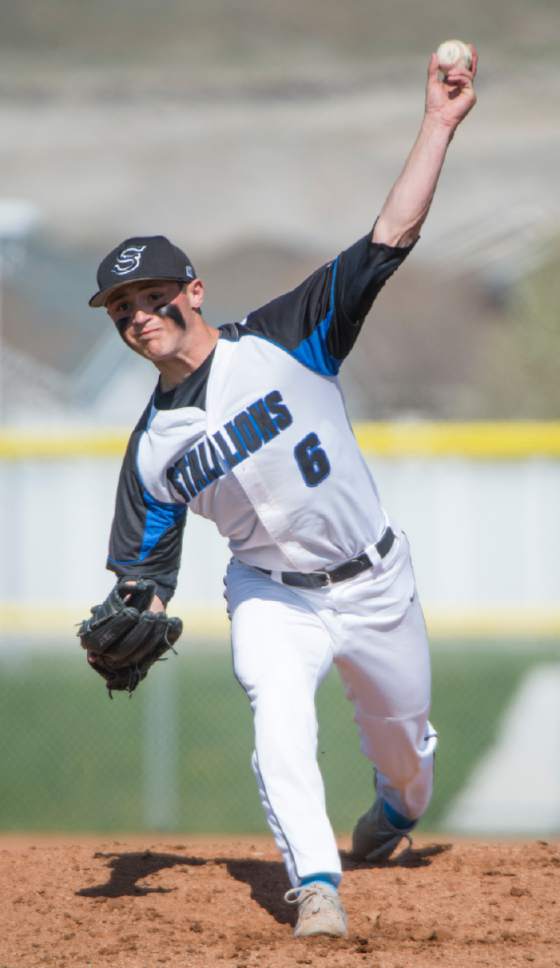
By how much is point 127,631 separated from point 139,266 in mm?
823

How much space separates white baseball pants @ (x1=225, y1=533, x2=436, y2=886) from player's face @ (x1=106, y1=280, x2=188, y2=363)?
0.56 m

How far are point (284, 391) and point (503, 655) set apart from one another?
3.67 metres

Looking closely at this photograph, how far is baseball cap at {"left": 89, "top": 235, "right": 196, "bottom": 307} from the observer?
3.22 meters

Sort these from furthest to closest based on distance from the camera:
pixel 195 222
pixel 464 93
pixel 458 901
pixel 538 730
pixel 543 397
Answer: pixel 195 222
pixel 543 397
pixel 538 730
pixel 458 901
pixel 464 93

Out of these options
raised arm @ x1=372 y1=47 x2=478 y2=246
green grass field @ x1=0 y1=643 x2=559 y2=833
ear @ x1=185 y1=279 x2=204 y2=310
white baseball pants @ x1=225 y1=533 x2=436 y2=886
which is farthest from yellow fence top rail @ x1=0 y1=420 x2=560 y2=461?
raised arm @ x1=372 y1=47 x2=478 y2=246

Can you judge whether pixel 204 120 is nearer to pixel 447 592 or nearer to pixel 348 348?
pixel 447 592

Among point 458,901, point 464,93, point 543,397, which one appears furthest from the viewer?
point 543,397

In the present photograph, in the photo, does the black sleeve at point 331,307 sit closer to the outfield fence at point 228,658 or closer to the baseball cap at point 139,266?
the baseball cap at point 139,266

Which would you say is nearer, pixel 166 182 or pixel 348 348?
pixel 348 348

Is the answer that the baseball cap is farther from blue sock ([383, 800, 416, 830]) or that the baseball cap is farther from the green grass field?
the green grass field

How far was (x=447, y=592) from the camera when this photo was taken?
680 centimetres

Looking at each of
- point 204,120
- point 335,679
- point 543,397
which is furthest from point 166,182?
point 335,679

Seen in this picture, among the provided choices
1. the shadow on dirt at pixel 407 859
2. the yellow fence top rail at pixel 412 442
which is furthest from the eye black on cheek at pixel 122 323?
the yellow fence top rail at pixel 412 442

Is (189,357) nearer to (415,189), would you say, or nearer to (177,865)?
(415,189)
